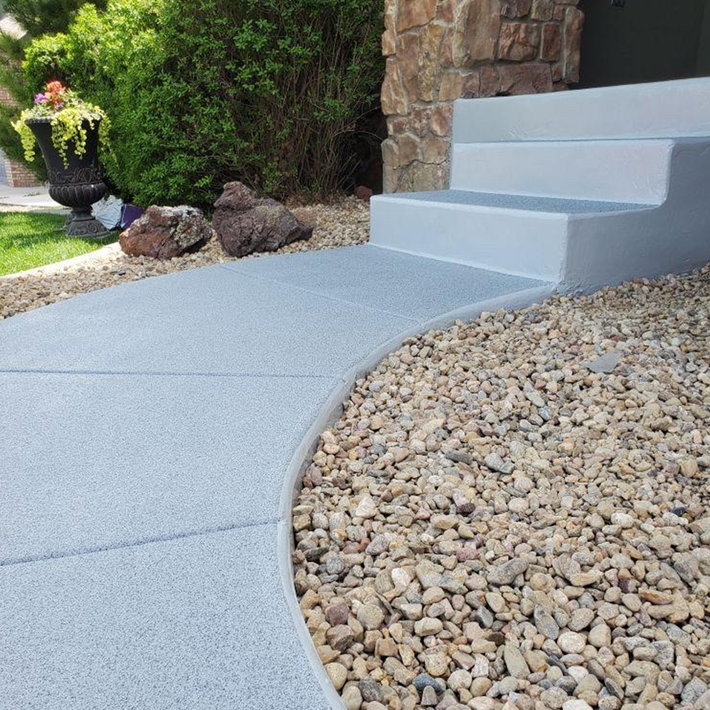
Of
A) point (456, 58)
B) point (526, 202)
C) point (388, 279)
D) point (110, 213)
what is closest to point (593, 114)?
point (526, 202)

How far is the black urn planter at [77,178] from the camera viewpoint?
5754mm

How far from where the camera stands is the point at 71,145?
5777mm

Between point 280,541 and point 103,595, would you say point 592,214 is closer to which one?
point 280,541

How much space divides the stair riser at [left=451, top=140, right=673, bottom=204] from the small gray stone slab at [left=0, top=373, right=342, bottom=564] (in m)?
1.80

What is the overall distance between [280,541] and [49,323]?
1764mm

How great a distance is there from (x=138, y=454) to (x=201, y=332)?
2.93 feet

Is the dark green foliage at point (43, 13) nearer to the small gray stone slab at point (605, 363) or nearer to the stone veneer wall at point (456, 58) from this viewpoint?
the stone veneer wall at point (456, 58)

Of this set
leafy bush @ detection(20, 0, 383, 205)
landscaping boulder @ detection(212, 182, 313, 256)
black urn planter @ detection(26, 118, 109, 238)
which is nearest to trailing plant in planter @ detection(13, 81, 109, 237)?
black urn planter @ detection(26, 118, 109, 238)

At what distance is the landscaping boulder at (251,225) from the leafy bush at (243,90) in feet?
2.91

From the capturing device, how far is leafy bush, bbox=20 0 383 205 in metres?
4.93

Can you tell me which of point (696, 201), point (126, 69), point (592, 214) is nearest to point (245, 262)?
point (592, 214)

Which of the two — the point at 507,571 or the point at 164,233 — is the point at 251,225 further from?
the point at 507,571

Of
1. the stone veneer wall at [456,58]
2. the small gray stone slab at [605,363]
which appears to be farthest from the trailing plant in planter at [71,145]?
the small gray stone slab at [605,363]

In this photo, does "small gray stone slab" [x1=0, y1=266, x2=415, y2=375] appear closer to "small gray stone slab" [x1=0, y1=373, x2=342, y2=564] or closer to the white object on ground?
"small gray stone slab" [x1=0, y1=373, x2=342, y2=564]
